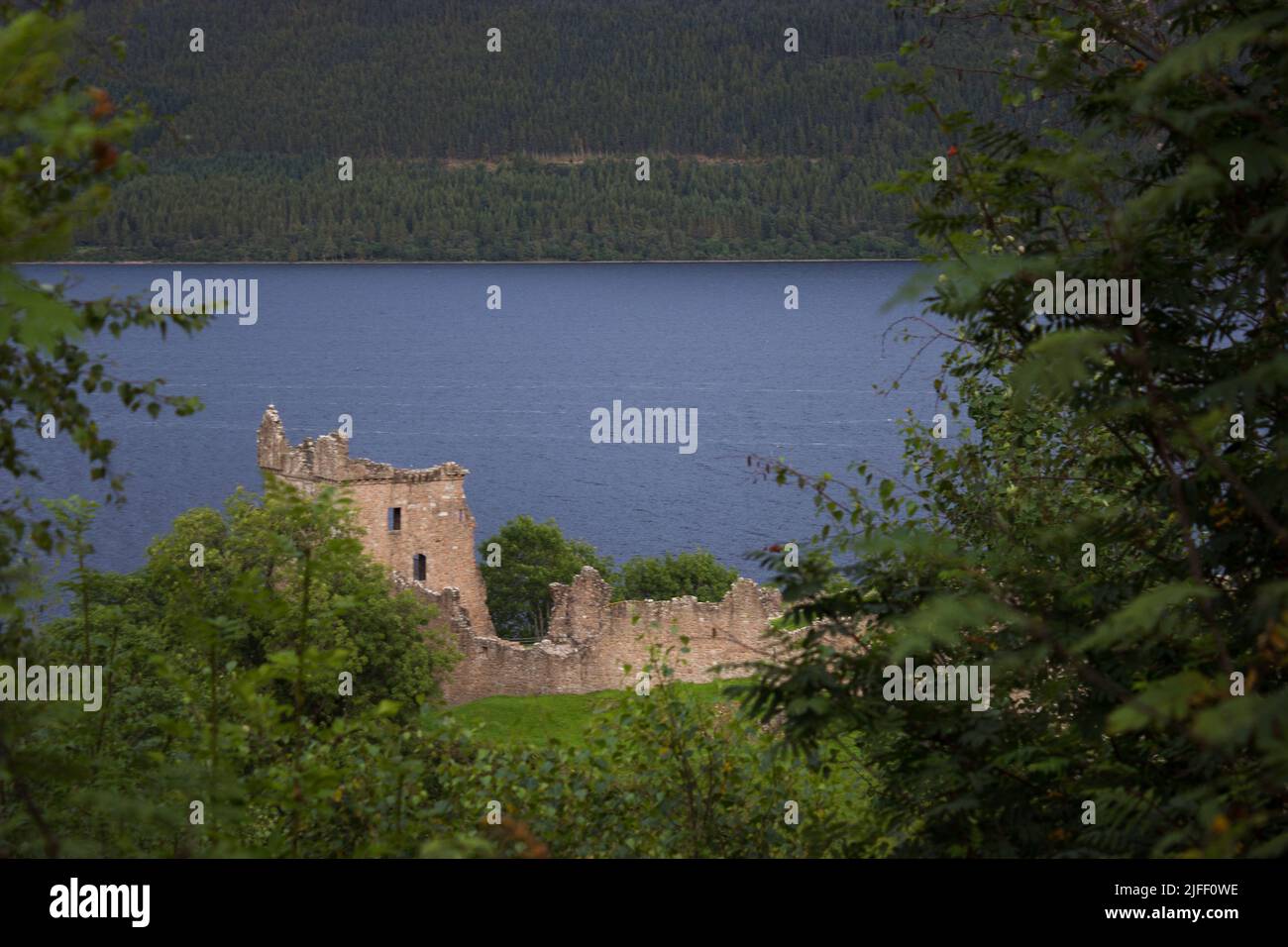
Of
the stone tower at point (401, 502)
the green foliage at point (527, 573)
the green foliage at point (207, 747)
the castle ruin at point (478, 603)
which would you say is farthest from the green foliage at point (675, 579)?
the green foliage at point (207, 747)

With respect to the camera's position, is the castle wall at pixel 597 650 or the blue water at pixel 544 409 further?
the blue water at pixel 544 409

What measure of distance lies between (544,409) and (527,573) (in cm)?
6191

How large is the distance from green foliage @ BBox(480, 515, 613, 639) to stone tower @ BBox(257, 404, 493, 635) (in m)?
9.98

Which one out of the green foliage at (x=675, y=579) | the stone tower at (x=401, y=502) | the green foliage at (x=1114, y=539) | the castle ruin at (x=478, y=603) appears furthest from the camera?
the green foliage at (x=675, y=579)

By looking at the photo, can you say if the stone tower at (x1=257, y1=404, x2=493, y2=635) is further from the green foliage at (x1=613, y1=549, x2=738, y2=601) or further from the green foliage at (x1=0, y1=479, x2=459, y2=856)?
the green foliage at (x1=0, y1=479, x2=459, y2=856)

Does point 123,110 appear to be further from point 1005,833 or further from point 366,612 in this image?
point 366,612

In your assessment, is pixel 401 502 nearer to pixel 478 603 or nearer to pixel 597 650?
pixel 478 603

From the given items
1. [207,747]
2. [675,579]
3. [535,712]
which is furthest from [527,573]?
[207,747]

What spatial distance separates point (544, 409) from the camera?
4737 inches

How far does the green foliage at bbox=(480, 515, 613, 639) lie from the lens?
5828 centimetres

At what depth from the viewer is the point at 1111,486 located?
1027 centimetres

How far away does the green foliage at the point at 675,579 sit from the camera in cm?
5825

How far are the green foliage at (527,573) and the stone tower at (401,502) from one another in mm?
9979

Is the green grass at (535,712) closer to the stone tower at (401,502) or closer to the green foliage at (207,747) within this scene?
the stone tower at (401,502)
